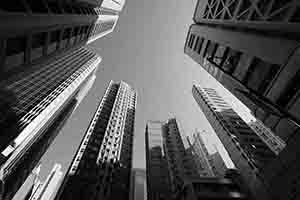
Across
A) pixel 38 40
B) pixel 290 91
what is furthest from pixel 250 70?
pixel 38 40

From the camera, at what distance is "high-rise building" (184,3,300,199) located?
8.62 metres

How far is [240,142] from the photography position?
4744cm

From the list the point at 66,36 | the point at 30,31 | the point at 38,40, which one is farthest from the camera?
the point at 66,36

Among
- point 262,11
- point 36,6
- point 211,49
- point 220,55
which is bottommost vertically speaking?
point 262,11

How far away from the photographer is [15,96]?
39.9m

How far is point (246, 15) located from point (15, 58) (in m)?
20.4

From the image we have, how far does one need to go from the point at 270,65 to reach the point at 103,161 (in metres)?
56.2

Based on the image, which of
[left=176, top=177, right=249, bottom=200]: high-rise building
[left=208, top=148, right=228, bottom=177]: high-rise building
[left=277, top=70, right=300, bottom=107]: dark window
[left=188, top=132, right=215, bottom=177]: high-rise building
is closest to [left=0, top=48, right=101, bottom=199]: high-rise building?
[left=277, top=70, right=300, bottom=107]: dark window

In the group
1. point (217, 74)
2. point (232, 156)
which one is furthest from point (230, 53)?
point (232, 156)

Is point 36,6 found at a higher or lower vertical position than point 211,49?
lower

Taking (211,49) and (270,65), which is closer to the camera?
(270,65)

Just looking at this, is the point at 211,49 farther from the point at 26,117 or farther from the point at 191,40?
the point at 26,117

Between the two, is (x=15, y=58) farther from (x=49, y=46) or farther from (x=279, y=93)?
(x=279, y=93)

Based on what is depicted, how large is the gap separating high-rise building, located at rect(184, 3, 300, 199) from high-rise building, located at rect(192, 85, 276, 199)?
2404cm
